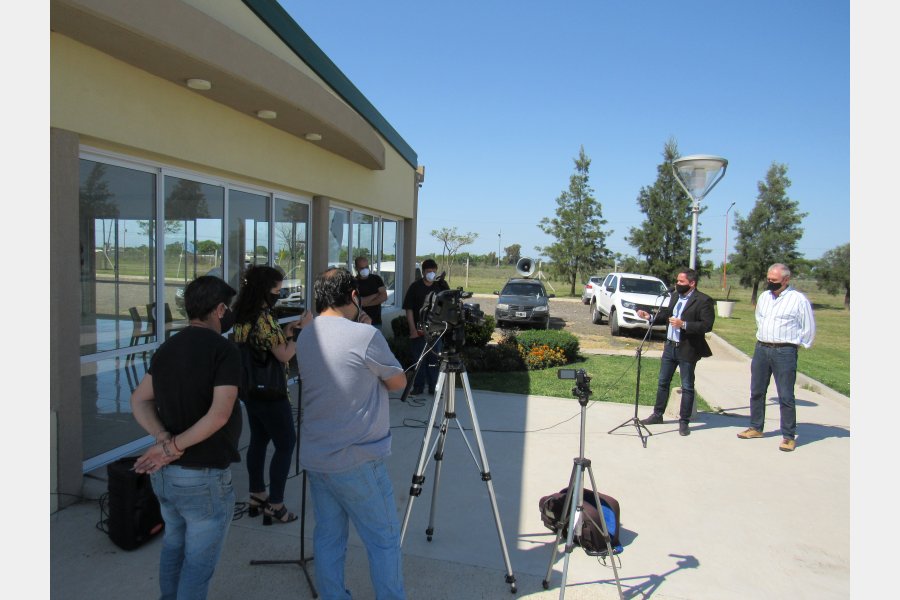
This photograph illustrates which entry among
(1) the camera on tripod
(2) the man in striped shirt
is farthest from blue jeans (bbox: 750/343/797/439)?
(1) the camera on tripod

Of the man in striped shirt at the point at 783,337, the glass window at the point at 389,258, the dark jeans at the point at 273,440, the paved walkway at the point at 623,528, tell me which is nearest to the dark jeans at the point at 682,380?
the paved walkway at the point at 623,528

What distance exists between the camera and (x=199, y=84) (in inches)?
194

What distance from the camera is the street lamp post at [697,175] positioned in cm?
743

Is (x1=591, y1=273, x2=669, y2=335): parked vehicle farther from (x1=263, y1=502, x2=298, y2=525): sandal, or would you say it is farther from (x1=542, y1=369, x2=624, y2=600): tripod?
(x1=263, y1=502, x2=298, y2=525): sandal

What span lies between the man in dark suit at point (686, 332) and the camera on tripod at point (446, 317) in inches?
146

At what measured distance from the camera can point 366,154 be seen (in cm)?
854

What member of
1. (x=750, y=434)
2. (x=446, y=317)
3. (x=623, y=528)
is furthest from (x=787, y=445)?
(x=446, y=317)

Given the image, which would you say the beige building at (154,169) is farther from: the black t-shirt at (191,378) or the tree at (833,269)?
the tree at (833,269)

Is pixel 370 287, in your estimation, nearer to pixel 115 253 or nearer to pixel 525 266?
pixel 115 253

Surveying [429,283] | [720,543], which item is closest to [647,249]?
[429,283]

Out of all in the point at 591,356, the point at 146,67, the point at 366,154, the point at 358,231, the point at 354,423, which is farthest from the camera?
the point at 591,356

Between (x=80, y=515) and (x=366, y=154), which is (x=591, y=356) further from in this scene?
(x=80, y=515)

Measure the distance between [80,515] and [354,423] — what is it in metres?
2.70

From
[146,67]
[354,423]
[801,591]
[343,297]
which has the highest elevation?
[146,67]
